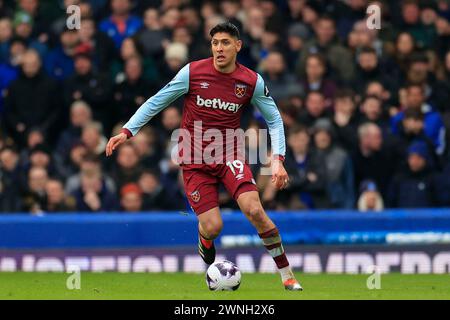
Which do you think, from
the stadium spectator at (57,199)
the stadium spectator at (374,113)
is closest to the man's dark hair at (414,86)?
the stadium spectator at (374,113)

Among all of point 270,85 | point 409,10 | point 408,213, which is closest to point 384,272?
point 408,213

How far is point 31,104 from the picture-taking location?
17938 millimetres

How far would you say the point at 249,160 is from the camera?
16703 millimetres

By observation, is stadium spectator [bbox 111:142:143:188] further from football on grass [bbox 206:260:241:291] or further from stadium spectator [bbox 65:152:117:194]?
football on grass [bbox 206:260:241:291]

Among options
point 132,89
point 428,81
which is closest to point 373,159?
point 428,81

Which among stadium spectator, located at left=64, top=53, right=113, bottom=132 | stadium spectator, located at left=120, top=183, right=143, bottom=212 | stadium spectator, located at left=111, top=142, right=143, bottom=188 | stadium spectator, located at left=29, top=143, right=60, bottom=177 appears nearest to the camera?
stadium spectator, located at left=120, top=183, right=143, bottom=212

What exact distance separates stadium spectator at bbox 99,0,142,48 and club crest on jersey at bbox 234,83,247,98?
6.49 meters

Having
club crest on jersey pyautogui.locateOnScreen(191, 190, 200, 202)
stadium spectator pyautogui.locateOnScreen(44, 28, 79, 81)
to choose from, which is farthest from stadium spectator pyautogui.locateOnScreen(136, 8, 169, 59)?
club crest on jersey pyautogui.locateOnScreen(191, 190, 200, 202)

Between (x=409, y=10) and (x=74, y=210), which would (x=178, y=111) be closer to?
(x=74, y=210)

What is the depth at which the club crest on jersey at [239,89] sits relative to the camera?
1236cm

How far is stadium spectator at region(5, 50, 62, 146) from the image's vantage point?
17.9m

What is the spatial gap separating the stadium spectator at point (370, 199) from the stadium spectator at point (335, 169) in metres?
0.22

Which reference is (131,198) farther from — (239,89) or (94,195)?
(239,89)

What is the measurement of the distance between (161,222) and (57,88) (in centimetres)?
329
